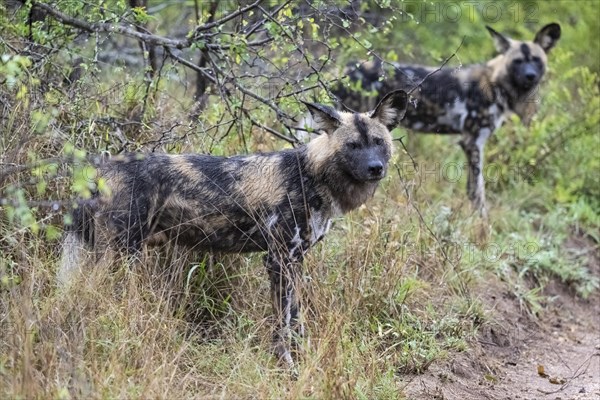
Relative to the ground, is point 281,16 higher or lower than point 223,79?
higher

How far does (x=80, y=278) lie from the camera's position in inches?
173

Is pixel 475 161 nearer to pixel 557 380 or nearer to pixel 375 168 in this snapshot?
pixel 557 380

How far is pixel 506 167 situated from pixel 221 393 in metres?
5.30

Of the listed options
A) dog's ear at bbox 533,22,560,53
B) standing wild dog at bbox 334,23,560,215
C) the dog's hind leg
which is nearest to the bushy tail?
the dog's hind leg

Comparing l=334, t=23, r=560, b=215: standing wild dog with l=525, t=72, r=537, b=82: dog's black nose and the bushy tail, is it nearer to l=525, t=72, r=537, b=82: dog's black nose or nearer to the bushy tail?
l=525, t=72, r=537, b=82: dog's black nose

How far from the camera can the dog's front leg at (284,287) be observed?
4.75 m

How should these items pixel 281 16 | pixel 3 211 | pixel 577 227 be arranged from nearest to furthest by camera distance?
pixel 3 211
pixel 281 16
pixel 577 227

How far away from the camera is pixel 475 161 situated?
326 inches

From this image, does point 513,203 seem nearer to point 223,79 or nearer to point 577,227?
Result: point 577,227

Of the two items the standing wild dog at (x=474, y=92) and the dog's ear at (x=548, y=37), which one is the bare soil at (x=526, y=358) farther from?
the dog's ear at (x=548, y=37)

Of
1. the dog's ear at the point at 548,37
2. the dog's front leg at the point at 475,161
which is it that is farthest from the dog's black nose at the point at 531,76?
the dog's front leg at the point at 475,161

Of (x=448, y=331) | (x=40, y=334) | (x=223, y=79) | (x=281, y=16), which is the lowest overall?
(x=448, y=331)

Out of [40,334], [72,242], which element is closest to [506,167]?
[72,242]

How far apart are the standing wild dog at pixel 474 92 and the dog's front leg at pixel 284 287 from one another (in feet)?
11.9
